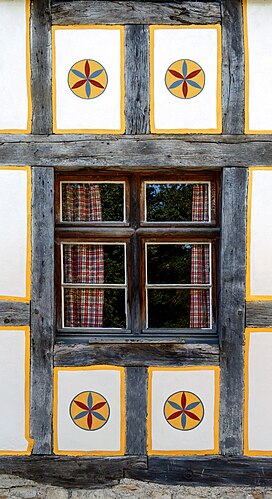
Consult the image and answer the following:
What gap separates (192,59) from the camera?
360 cm

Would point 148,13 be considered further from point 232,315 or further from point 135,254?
point 232,315

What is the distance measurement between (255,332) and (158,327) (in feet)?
2.18

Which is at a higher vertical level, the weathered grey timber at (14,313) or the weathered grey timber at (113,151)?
the weathered grey timber at (113,151)

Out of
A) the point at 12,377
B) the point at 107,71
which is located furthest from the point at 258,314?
the point at 107,71

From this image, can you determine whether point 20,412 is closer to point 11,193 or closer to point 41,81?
point 11,193

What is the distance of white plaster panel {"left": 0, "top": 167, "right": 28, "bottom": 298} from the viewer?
3635 mm

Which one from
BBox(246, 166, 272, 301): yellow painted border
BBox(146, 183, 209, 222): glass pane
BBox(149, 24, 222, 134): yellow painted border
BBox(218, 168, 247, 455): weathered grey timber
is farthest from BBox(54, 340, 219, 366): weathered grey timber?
BBox(149, 24, 222, 134): yellow painted border

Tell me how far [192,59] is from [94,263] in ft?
4.98

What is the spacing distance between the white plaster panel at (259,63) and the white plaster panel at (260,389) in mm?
1429

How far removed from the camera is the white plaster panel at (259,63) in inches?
141

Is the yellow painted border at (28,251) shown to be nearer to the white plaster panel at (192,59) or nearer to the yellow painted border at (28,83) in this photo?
the yellow painted border at (28,83)

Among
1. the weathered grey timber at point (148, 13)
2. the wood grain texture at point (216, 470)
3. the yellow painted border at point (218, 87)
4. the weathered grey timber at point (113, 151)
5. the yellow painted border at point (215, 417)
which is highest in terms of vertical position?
the weathered grey timber at point (148, 13)

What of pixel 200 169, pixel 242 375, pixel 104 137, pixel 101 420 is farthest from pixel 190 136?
pixel 101 420

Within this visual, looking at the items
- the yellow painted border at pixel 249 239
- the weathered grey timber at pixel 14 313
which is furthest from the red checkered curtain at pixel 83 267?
the yellow painted border at pixel 249 239
